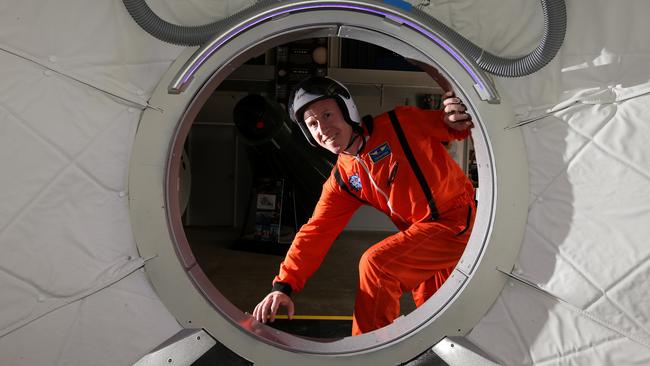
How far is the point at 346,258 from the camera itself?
5047mm

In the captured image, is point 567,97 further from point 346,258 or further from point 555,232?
point 346,258

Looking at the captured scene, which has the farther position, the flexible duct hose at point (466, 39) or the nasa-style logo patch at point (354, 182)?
the nasa-style logo patch at point (354, 182)

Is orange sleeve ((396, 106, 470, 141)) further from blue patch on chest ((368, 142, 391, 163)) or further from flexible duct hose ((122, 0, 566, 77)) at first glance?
flexible duct hose ((122, 0, 566, 77))

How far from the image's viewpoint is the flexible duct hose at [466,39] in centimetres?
116

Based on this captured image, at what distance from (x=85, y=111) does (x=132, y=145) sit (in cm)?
14

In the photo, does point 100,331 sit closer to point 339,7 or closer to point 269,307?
point 269,307

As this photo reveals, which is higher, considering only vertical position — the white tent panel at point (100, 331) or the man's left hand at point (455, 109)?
the man's left hand at point (455, 109)

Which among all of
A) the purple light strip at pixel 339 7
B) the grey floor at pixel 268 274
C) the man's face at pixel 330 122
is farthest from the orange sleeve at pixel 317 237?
the grey floor at pixel 268 274

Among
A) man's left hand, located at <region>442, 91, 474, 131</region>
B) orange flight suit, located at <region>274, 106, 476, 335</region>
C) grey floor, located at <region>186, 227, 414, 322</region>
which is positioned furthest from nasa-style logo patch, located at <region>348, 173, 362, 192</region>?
grey floor, located at <region>186, 227, 414, 322</region>

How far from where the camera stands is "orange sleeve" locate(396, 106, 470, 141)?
69.9 inches

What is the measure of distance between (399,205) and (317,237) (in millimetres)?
375

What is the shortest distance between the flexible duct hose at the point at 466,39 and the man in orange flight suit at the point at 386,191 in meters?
0.58

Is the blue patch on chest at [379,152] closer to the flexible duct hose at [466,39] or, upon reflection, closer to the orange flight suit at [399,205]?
the orange flight suit at [399,205]

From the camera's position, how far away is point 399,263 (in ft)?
6.10
